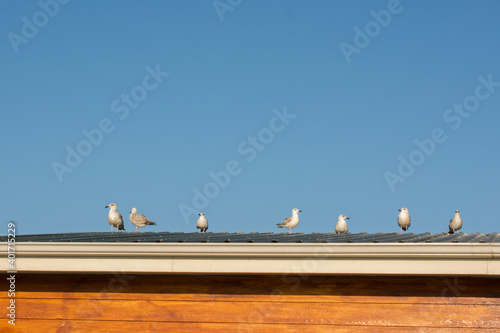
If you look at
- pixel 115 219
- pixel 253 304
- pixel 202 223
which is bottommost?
pixel 253 304

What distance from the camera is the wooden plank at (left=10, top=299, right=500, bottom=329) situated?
5863 mm

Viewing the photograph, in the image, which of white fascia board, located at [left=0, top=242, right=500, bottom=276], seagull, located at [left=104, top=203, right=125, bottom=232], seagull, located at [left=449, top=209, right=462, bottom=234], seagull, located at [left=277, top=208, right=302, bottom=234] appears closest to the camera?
white fascia board, located at [left=0, top=242, right=500, bottom=276]

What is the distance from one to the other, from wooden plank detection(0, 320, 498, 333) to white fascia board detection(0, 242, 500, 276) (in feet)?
1.93

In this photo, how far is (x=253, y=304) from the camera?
6.18m

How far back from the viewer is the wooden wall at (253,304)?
5.89 metres

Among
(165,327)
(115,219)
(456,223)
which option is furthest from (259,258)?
(456,223)

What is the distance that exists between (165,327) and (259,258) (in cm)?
121

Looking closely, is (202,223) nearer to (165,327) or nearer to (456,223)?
(456,223)

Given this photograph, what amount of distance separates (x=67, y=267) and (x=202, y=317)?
1356 mm

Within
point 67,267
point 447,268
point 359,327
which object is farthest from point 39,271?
point 447,268

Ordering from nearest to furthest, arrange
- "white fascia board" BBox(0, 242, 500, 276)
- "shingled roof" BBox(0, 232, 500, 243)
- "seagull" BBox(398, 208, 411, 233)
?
1. "white fascia board" BBox(0, 242, 500, 276)
2. "shingled roof" BBox(0, 232, 500, 243)
3. "seagull" BBox(398, 208, 411, 233)

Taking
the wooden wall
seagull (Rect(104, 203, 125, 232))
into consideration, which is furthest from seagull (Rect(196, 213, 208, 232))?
the wooden wall

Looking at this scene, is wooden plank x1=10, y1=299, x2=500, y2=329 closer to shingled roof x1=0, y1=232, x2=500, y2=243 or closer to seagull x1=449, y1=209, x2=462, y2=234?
Answer: shingled roof x1=0, y1=232, x2=500, y2=243

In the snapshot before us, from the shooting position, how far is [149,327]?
6.30 metres
